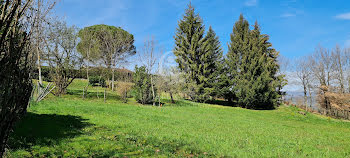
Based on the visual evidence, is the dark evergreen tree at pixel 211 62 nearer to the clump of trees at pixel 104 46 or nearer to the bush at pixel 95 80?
the clump of trees at pixel 104 46

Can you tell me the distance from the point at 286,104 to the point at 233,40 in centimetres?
1409

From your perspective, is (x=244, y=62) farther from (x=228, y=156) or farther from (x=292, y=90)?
(x=228, y=156)

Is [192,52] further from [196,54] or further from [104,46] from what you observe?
[104,46]

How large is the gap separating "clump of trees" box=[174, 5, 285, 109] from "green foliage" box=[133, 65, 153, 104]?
31.4 ft

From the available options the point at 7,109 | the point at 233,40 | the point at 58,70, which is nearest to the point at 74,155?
the point at 7,109

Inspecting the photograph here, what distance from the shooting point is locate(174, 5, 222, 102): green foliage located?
30.6 metres

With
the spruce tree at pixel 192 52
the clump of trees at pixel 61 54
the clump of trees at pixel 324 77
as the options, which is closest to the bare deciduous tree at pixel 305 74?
the clump of trees at pixel 324 77

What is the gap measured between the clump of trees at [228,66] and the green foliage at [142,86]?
956cm

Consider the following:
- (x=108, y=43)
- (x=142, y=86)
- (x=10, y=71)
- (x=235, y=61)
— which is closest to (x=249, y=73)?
(x=235, y=61)

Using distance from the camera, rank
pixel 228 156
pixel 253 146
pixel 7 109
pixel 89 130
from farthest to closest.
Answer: pixel 89 130 → pixel 253 146 → pixel 228 156 → pixel 7 109

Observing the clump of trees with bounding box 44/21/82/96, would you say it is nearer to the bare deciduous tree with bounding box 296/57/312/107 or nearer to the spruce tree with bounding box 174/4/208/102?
the spruce tree with bounding box 174/4/208/102

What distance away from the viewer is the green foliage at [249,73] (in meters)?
29.2

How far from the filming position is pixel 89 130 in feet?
25.3

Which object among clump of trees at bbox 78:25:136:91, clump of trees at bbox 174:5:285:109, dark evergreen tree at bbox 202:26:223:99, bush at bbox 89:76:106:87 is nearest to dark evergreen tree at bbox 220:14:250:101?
clump of trees at bbox 174:5:285:109
